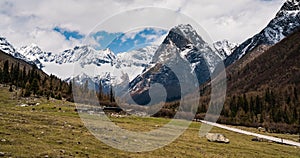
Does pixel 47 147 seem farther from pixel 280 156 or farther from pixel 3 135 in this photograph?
pixel 280 156

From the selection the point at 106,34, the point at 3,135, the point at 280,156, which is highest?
the point at 106,34

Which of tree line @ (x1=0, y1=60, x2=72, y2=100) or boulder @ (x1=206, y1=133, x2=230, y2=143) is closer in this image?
boulder @ (x1=206, y1=133, x2=230, y2=143)

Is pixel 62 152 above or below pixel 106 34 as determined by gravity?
below

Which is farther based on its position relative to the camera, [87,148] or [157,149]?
[157,149]

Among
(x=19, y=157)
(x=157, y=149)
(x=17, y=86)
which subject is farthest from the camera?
(x=17, y=86)


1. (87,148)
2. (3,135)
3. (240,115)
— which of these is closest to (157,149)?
(87,148)

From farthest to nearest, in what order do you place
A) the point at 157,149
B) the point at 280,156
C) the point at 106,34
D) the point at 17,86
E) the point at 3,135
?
the point at 17,86, the point at 280,156, the point at 157,149, the point at 106,34, the point at 3,135

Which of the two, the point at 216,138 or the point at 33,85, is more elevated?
the point at 33,85

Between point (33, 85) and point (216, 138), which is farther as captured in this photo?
point (33, 85)

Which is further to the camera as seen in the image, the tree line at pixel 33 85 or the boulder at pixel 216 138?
the tree line at pixel 33 85

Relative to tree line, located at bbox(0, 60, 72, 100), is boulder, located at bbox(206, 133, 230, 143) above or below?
below

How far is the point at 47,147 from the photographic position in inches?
1331

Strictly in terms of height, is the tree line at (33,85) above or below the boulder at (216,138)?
above

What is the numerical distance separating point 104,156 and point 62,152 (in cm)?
423
